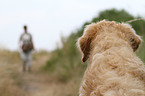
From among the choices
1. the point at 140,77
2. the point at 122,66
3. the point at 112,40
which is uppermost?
the point at 112,40

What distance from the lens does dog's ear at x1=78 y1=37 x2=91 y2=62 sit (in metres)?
3.72

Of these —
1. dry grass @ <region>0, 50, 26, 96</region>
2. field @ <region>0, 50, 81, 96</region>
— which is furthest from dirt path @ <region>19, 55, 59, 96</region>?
dry grass @ <region>0, 50, 26, 96</region>

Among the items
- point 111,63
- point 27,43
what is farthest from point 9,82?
point 111,63

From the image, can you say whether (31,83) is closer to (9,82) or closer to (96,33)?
(9,82)

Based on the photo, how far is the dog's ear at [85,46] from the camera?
3717 millimetres

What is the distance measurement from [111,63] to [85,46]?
3.06 feet

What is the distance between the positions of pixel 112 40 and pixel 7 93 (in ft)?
17.9

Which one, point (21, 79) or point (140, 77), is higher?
point (21, 79)

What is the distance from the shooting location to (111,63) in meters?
2.82

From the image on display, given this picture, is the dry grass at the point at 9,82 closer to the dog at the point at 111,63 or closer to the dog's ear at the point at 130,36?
the dog at the point at 111,63

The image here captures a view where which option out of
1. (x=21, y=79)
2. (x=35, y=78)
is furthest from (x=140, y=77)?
(x=35, y=78)

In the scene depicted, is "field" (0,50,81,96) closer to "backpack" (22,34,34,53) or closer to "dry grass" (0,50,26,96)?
"dry grass" (0,50,26,96)

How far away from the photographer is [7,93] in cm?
786

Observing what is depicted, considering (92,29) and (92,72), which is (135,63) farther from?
(92,29)
